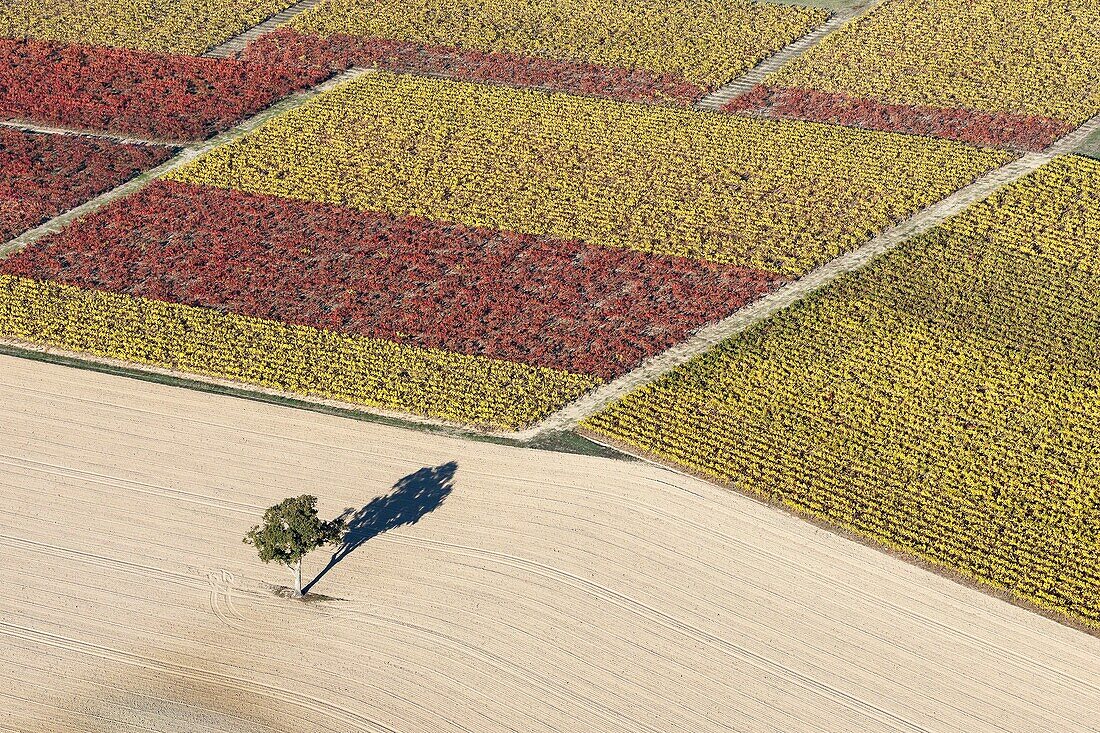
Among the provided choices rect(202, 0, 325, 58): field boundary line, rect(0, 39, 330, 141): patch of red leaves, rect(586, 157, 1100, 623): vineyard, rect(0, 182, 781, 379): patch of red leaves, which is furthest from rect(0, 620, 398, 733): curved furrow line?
rect(202, 0, 325, 58): field boundary line

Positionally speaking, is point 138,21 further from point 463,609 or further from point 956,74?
point 463,609

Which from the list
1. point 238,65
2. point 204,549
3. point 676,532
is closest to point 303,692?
point 204,549

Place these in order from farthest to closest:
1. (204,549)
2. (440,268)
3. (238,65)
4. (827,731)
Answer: (238,65), (440,268), (204,549), (827,731)

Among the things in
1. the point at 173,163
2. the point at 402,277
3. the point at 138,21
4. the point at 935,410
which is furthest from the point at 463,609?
the point at 138,21

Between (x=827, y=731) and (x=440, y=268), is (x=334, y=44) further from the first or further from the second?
(x=827, y=731)

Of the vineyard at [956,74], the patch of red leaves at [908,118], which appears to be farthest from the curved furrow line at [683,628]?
the vineyard at [956,74]

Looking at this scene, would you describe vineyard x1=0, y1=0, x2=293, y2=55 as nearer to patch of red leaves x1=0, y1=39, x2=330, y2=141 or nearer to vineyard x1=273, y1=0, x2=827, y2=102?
patch of red leaves x1=0, y1=39, x2=330, y2=141

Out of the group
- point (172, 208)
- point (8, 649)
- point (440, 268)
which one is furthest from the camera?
point (172, 208)

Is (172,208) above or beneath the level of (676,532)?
above
